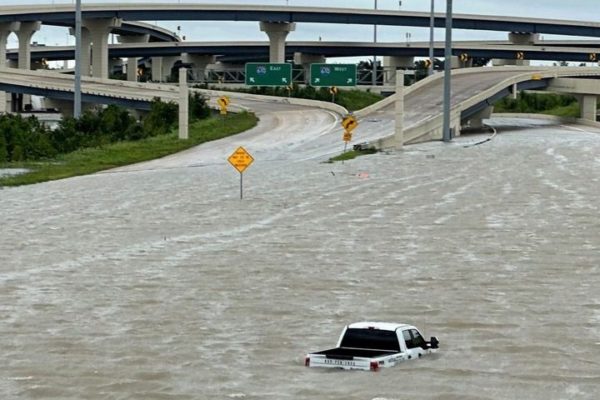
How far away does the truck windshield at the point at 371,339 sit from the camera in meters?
20.0

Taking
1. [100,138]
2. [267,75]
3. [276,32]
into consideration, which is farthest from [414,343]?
[276,32]

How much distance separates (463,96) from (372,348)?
270ft

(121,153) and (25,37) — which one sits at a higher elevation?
(25,37)

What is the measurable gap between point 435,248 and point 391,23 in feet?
422

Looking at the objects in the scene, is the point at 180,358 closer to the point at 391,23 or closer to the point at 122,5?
the point at 122,5

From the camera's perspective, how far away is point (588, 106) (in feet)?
393

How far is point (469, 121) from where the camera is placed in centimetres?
10988

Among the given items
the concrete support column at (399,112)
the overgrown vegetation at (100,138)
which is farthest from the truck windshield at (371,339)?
the concrete support column at (399,112)

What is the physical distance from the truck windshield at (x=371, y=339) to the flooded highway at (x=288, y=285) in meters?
0.60

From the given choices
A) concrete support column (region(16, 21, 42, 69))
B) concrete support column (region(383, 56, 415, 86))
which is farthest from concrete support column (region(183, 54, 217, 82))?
concrete support column (region(16, 21, 42, 69))

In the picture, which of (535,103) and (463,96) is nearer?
(463,96)

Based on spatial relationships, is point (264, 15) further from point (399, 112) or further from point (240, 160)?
point (240, 160)

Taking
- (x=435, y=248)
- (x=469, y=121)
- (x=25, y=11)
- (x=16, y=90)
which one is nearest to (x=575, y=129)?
(x=469, y=121)

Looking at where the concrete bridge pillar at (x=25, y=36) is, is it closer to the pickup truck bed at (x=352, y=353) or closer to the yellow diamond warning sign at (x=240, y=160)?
the yellow diamond warning sign at (x=240, y=160)
